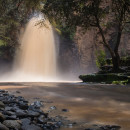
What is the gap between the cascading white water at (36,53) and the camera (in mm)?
29438

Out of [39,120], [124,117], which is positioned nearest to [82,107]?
[124,117]

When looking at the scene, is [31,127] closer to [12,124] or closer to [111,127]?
[12,124]

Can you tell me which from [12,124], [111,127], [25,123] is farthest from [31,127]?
[111,127]

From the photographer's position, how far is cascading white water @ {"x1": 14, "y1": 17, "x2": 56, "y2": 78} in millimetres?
29438

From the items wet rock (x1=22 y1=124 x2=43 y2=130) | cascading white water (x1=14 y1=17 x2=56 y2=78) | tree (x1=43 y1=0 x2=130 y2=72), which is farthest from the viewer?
cascading white water (x1=14 y1=17 x2=56 y2=78)

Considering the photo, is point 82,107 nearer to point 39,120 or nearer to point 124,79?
point 39,120

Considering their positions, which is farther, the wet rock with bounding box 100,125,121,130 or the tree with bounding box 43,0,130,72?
the tree with bounding box 43,0,130,72

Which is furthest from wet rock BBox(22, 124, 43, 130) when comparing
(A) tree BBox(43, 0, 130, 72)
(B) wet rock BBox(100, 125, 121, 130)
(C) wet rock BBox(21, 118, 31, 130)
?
(A) tree BBox(43, 0, 130, 72)

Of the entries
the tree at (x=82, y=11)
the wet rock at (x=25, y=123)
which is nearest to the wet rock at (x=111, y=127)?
the wet rock at (x=25, y=123)

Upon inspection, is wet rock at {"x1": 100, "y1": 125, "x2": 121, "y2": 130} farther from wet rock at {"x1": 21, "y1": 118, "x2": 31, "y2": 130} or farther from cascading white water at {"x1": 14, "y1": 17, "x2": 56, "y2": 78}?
cascading white water at {"x1": 14, "y1": 17, "x2": 56, "y2": 78}

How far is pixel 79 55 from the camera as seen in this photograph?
28.0m

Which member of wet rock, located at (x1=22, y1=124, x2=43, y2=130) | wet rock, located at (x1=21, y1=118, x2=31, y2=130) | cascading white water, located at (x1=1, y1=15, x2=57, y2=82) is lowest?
wet rock, located at (x1=22, y1=124, x2=43, y2=130)

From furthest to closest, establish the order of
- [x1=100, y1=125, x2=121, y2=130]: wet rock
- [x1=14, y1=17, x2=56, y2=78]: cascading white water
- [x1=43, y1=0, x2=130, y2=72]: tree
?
[x1=14, y1=17, x2=56, y2=78]: cascading white water
[x1=43, y1=0, x2=130, y2=72]: tree
[x1=100, y1=125, x2=121, y2=130]: wet rock

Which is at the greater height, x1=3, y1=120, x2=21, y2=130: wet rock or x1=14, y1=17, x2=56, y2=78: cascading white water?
x1=14, y1=17, x2=56, y2=78: cascading white water
